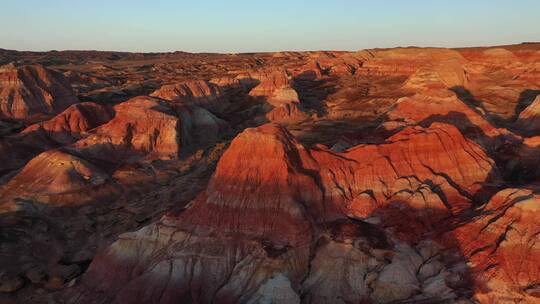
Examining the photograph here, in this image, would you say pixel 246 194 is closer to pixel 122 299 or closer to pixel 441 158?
pixel 122 299

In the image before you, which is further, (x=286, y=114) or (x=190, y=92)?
(x=190, y=92)

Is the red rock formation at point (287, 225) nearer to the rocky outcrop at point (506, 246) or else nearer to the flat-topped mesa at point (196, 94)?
the rocky outcrop at point (506, 246)

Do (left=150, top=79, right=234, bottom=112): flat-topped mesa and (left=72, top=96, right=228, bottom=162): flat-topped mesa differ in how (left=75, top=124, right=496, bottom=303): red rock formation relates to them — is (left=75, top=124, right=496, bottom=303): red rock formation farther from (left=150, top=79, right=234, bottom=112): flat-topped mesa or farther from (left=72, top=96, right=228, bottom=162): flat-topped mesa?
(left=150, top=79, right=234, bottom=112): flat-topped mesa

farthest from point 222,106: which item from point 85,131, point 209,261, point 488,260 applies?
point 488,260

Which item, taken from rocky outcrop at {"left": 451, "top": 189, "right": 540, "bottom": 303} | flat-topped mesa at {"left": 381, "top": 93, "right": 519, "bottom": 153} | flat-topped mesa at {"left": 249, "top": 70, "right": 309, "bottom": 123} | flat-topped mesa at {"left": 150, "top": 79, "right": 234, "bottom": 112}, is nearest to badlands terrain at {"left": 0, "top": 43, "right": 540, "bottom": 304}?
rocky outcrop at {"left": 451, "top": 189, "right": 540, "bottom": 303}

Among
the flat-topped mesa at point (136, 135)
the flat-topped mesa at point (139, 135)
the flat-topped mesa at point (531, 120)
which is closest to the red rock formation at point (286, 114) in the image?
the flat-topped mesa at point (139, 135)

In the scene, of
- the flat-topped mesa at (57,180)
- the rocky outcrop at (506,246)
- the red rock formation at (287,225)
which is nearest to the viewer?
the rocky outcrop at (506,246)

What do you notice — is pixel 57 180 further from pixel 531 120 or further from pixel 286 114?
pixel 531 120

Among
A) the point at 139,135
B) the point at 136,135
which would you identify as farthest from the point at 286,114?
the point at 136,135
